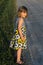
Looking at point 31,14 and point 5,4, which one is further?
point 31,14

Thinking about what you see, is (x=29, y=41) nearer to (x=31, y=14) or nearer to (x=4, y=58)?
(x=4, y=58)

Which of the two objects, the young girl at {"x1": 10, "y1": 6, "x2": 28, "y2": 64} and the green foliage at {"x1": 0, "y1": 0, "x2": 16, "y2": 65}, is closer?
the young girl at {"x1": 10, "y1": 6, "x2": 28, "y2": 64}

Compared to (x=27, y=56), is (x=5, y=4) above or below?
above

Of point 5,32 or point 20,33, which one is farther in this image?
point 5,32

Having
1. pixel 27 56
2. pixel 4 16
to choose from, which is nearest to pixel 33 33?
pixel 4 16

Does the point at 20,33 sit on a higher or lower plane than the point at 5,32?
lower

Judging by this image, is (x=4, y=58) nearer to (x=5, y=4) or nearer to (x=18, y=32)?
(x=18, y=32)

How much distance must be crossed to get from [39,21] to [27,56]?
429cm

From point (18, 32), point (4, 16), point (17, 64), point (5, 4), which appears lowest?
point (17, 64)

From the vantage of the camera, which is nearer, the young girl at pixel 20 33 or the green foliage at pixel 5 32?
the young girl at pixel 20 33

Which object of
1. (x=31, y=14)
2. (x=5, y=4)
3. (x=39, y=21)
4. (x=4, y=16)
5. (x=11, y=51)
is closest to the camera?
(x=11, y=51)

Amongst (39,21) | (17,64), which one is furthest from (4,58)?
(39,21)

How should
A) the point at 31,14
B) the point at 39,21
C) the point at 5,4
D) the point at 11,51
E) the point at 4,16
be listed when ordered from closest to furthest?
the point at 11,51, the point at 4,16, the point at 5,4, the point at 39,21, the point at 31,14

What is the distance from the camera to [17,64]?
249 inches
